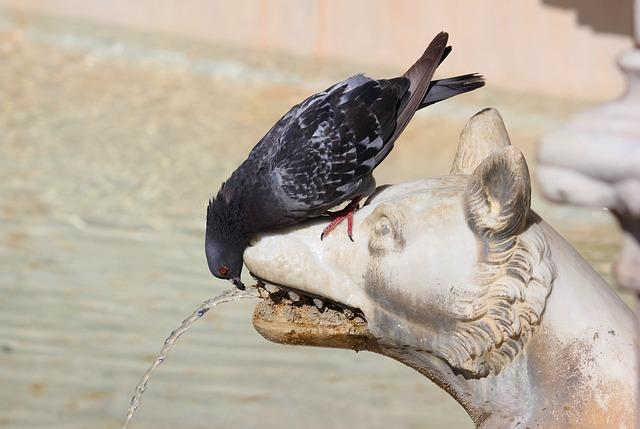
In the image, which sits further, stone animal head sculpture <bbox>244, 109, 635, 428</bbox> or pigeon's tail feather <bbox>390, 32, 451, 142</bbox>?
pigeon's tail feather <bbox>390, 32, 451, 142</bbox>

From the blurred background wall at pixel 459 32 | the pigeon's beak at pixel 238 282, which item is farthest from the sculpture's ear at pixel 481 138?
the blurred background wall at pixel 459 32

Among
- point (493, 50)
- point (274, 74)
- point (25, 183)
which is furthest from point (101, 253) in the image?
point (493, 50)

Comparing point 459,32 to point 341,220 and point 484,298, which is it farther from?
point 484,298

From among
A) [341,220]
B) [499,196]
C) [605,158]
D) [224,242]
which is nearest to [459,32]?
[605,158]

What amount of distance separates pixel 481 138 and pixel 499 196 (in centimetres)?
30

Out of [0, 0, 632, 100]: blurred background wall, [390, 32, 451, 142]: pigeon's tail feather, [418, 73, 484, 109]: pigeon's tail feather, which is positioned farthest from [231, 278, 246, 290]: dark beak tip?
[0, 0, 632, 100]: blurred background wall

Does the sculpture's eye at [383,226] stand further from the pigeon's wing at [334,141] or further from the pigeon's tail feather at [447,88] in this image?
the pigeon's tail feather at [447,88]

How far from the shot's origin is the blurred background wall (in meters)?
8.13

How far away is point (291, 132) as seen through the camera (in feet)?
7.54

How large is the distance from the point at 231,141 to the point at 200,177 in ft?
2.24

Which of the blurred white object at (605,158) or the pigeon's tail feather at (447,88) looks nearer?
the pigeon's tail feather at (447,88)

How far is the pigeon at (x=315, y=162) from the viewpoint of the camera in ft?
7.08

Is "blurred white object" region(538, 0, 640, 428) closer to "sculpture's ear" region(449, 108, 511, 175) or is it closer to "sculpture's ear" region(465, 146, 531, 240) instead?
"sculpture's ear" region(449, 108, 511, 175)

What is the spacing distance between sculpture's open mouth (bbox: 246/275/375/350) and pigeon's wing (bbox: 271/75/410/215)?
0.18 metres
